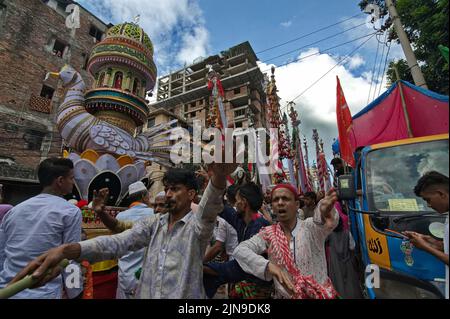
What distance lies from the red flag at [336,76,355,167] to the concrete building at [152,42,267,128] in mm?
26230

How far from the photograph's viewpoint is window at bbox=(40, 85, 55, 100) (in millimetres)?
15445

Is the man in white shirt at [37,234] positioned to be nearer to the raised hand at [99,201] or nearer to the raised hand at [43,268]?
the raised hand at [99,201]

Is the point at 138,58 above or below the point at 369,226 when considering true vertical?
above

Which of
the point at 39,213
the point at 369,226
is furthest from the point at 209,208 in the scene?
the point at 369,226

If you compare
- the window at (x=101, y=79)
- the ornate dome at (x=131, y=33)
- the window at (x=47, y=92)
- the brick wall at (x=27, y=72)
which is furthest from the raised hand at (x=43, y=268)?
the window at (x=47, y=92)

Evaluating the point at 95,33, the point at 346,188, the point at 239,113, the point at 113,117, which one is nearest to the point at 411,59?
the point at 346,188

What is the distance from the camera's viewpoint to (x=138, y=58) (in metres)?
9.03

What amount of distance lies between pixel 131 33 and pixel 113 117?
3797 millimetres

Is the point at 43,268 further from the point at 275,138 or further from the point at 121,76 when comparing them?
the point at 121,76

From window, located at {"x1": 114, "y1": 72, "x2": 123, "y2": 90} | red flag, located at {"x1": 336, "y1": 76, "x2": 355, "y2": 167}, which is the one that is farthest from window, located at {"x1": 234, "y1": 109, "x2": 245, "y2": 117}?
red flag, located at {"x1": 336, "y1": 76, "x2": 355, "y2": 167}

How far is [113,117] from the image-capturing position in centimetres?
842
